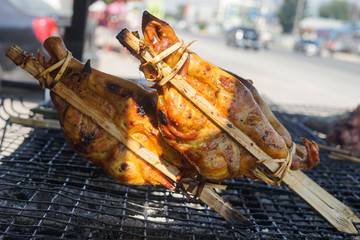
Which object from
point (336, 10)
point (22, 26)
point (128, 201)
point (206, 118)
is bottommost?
point (128, 201)

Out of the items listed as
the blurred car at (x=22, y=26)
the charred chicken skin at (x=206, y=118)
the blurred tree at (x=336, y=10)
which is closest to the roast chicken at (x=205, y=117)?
the charred chicken skin at (x=206, y=118)

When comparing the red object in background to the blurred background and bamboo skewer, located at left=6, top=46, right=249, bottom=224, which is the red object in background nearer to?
the blurred background

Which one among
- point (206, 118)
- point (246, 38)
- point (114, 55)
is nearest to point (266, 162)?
point (206, 118)

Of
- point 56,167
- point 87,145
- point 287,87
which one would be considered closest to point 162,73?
point 87,145

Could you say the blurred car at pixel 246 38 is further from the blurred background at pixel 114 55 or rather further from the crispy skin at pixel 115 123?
the crispy skin at pixel 115 123

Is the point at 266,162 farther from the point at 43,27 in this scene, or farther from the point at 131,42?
the point at 43,27

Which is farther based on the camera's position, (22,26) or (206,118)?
(22,26)
